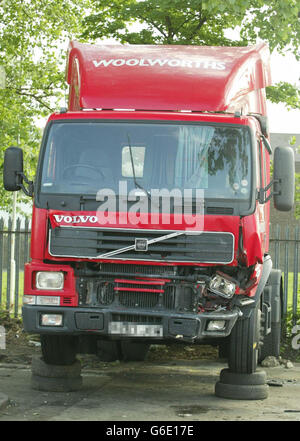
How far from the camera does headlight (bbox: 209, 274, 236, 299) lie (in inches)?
305

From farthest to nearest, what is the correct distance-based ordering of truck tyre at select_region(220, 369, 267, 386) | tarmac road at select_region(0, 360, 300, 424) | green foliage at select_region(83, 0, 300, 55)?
green foliage at select_region(83, 0, 300, 55) → truck tyre at select_region(220, 369, 267, 386) → tarmac road at select_region(0, 360, 300, 424)

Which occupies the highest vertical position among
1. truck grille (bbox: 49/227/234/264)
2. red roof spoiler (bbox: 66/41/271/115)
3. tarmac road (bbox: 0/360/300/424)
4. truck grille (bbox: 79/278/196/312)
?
red roof spoiler (bbox: 66/41/271/115)

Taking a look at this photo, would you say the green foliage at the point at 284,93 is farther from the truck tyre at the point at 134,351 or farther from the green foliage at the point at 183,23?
the truck tyre at the point at 134,351

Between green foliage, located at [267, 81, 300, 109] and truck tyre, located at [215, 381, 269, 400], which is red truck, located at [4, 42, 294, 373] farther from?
green foliage, located at [267, 81, 300, 109]

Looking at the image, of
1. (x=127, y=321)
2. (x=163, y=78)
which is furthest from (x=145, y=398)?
(x=163, y=78)

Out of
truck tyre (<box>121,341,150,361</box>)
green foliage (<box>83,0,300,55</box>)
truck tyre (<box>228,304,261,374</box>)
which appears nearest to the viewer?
truck tyre (<box>228,304,261,374</box>)

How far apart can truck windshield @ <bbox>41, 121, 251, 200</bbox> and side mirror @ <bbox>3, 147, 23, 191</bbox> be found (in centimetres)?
35

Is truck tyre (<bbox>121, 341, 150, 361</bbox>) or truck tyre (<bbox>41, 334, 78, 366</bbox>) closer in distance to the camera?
truck tyre (<bbox>41, 334, 78, 366</bbox>)

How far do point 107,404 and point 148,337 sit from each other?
0.87 meters

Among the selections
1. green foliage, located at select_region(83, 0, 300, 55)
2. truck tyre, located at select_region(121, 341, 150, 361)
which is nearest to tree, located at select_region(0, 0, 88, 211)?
green foliage, located at select_region(83, 0, 300, 55)

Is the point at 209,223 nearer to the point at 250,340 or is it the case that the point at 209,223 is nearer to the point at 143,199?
the point at 143,199

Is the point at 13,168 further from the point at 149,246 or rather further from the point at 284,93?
the point at 284,93

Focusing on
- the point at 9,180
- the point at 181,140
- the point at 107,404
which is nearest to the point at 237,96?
the point at 181,140

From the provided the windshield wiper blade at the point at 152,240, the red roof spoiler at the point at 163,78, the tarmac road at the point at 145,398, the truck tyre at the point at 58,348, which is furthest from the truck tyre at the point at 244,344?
the red roof spoiler at the point at 163,78
